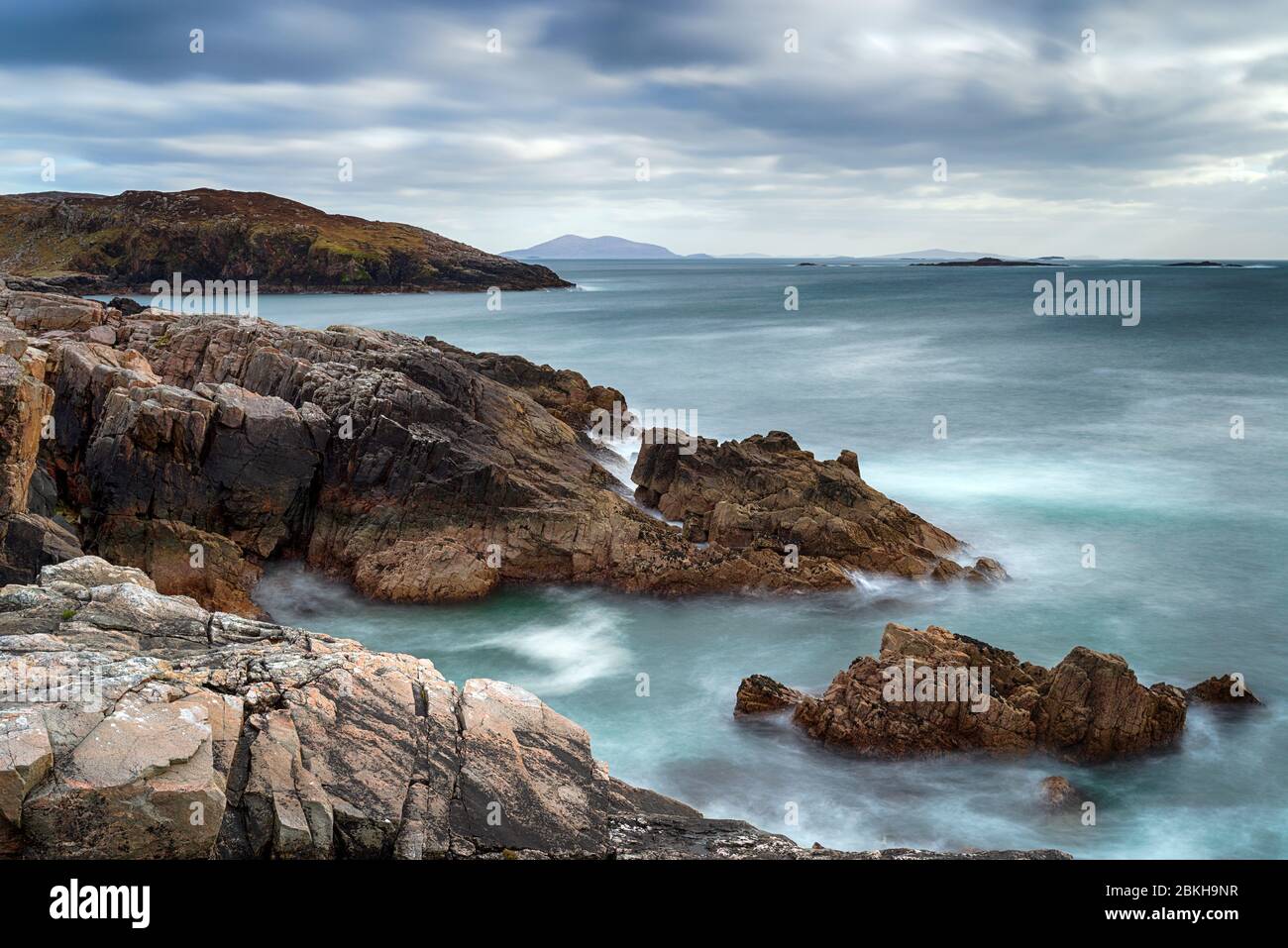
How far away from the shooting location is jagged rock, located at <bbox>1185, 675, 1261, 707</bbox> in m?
19.4

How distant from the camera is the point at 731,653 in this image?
22.1 m

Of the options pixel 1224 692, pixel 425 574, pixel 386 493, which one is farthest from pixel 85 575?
pixel 1224 692

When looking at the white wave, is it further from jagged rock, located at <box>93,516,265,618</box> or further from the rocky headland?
jagged rock, located at <box>93,516,265,618</box>

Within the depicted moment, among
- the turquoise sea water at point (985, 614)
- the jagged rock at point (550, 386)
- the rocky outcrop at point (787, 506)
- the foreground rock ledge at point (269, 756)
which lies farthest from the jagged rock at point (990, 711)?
the jagged rock at point (550, 386)

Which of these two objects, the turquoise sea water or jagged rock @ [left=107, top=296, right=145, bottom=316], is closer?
the turquoise sea water

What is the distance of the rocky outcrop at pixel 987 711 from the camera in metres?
17.3

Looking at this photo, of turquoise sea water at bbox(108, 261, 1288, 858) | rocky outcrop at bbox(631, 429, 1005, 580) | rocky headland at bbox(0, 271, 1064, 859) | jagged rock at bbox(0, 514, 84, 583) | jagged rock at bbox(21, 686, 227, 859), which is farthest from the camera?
rocky outcrop at bbox(631, 429, 1005, 580)

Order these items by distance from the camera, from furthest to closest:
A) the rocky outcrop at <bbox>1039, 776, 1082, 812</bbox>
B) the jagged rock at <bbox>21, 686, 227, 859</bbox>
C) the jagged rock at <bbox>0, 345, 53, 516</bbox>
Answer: the jagged rock at <bbox>0, 345, 53, 516</bbox> → the rocky outcrop at <bbox>1039, 776, 1082, 812</bbox> → the jagged rock at <bbox>21, 686, 227, 859</bbox>

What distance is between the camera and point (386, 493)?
2577cm

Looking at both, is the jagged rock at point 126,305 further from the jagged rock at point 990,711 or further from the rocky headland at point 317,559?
the jagged rock at point 990,711

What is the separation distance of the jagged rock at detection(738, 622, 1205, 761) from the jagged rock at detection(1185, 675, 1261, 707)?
5.60 ft

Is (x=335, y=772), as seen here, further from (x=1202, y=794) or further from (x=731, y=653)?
(x=1202, y=794)

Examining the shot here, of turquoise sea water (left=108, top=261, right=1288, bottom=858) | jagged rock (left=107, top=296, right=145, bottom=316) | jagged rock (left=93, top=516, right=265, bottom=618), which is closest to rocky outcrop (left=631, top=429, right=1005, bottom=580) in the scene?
turquoise sea water (left=108, top=261, right=1288, bottom=858)

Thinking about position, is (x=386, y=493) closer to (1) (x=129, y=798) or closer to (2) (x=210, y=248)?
(1) (x=129, y=798)
